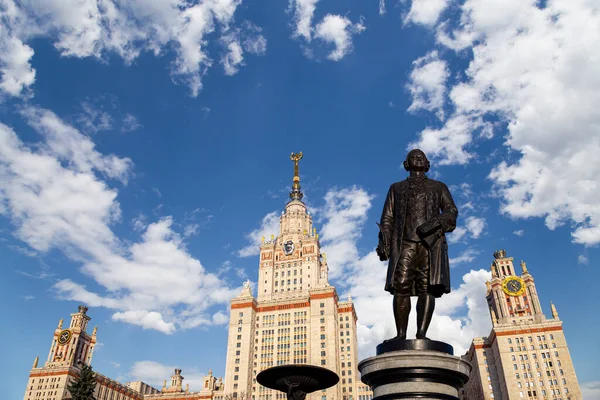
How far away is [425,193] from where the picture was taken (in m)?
10.1

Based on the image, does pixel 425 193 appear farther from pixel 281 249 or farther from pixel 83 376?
pixel 281 249

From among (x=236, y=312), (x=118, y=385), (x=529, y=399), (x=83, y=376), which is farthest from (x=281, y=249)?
(x=83, y=376)

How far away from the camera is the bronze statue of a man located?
30.4ft

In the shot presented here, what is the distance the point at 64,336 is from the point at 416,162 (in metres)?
119

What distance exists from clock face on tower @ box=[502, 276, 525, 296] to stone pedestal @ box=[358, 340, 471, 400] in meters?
102

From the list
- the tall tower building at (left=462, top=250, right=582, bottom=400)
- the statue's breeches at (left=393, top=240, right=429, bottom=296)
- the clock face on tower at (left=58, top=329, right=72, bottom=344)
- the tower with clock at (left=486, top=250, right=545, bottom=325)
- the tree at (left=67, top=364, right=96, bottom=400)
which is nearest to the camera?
the statue's breeches at (left=393, top=240, right=429, bottom=296)

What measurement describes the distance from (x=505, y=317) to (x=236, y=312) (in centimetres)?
6148

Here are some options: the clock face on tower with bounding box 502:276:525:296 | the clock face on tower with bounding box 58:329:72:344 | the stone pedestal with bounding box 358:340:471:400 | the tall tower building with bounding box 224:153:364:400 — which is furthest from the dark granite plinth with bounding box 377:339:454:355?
the clock face on tower with bounding box 58:329:72:344

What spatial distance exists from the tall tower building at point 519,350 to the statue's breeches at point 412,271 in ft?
297

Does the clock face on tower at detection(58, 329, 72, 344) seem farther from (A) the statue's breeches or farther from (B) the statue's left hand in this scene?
(A) the statue's breeches

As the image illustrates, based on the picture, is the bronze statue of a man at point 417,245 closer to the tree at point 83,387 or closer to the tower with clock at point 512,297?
the tree at point 83,387

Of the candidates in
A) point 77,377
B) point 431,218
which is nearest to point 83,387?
point 431,218

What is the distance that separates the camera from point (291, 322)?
341 feet

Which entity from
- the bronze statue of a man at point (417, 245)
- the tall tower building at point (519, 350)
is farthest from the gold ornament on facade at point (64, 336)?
the bronze statue of a man at point (417, 245)
